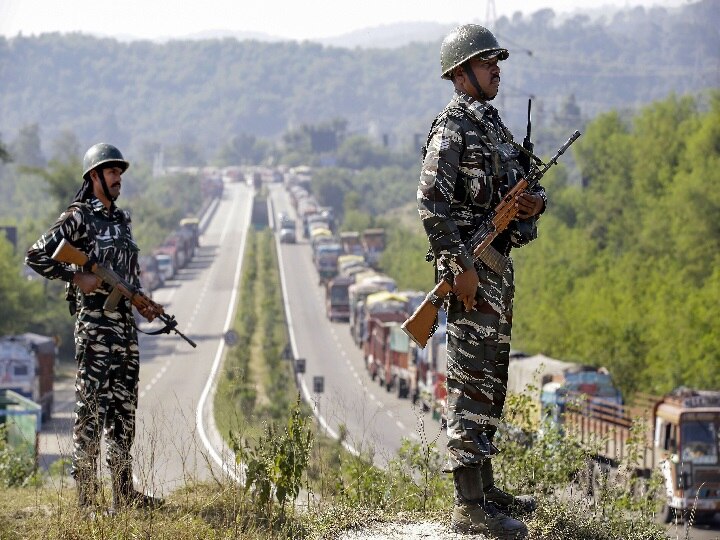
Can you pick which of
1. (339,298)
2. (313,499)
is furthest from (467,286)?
(339,298)

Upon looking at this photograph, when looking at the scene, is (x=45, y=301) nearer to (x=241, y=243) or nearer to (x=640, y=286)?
(x=640, y=286)

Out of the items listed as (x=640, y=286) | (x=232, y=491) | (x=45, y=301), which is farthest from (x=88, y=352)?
(x=45, y=301)

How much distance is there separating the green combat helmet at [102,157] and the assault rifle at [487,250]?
8.16 ft

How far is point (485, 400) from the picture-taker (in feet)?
24.9

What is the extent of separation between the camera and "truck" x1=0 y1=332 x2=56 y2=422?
40.7m

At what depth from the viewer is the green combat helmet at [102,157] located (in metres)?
9.05


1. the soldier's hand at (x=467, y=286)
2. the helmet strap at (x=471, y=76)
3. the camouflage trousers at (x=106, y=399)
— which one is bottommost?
the camouflage trousers at (x=106, y=399)

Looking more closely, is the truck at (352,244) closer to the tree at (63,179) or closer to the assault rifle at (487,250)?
the tree at (63,179)

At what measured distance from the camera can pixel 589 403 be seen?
28141 mm

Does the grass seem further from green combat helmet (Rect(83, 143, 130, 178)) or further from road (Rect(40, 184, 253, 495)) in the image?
green combat helmet (Rect(83, 143, 130, 178))

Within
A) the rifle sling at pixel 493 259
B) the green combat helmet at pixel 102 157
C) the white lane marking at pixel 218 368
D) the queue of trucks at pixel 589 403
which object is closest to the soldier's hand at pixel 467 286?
the rifle sling at pixel 493 259

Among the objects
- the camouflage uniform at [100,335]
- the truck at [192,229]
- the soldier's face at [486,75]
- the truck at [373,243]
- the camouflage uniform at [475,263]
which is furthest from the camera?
the truck at [192,229]

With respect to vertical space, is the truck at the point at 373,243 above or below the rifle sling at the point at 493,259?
below

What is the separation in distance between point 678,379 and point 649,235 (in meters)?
26.6
